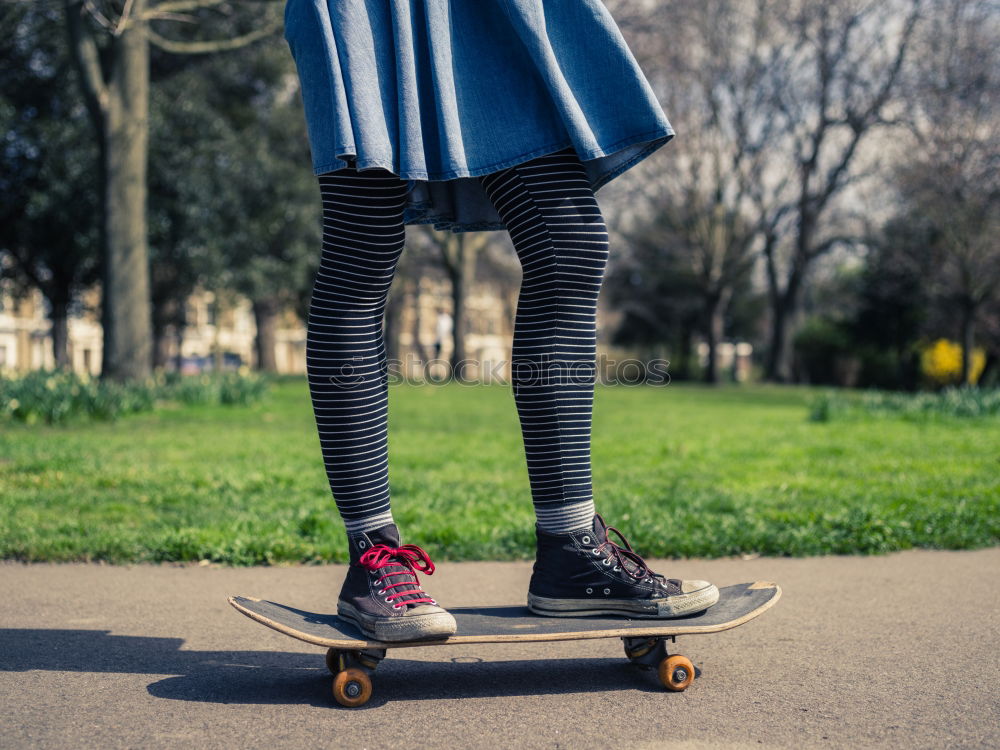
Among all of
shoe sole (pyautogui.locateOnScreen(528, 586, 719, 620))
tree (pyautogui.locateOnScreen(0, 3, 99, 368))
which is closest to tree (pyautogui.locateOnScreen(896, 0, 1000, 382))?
shoe sole (pyautogui.locateOnScreen(528, 586, 719, 620))

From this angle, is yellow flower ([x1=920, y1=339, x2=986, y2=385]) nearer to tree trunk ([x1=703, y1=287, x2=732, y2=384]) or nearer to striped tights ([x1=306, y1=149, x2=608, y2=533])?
tree trunk ([x1=703, y1=287, x2=732, y2=384])

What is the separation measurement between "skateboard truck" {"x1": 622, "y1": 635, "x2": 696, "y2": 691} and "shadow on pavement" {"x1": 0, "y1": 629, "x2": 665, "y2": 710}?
0.12ft

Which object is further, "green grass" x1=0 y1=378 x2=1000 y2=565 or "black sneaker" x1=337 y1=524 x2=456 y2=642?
"green grass" x1=0 y1=378 x2=1000 y2=565

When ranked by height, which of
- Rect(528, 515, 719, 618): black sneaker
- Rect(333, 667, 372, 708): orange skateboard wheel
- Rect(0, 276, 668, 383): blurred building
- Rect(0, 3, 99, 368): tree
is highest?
Rect(0, 3, 99, 368): tree

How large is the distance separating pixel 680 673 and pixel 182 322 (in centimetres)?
2480

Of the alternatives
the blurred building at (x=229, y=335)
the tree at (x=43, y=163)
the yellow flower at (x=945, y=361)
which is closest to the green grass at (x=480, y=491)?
the tree at (x=43, y=163)

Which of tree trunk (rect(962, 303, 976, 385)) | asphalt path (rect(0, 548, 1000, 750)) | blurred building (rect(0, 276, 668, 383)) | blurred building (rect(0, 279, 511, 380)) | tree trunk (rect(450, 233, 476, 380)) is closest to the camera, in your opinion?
asphalt path (rect(0, 548, 1000, 750))

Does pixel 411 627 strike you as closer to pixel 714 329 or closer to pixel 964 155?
pixel 964 155

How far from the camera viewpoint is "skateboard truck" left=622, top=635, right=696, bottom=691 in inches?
74.9

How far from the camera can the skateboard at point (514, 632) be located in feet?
6.07

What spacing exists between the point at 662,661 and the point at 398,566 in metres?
0.59

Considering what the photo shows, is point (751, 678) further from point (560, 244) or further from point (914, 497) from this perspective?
point (914, 497)

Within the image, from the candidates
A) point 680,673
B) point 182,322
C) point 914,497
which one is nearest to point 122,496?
point 680,673

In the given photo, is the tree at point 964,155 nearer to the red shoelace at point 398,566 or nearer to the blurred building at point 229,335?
the blurred building at point 229,335
